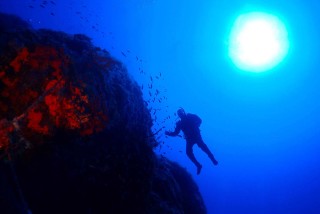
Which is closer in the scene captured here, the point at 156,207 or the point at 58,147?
the point at 58,147

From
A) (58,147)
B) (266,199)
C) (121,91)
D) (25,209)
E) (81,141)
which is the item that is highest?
(266,199)

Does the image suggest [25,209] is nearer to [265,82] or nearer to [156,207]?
[156,207]

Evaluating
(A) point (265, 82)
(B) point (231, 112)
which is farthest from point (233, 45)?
(B) point (231, 112)

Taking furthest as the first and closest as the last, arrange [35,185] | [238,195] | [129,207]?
[238,195]
[129,207]
[35,185]

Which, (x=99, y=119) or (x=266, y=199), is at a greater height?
(x=266, y=199)

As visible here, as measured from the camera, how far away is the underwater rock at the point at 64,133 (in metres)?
4.88

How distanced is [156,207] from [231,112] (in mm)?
142027

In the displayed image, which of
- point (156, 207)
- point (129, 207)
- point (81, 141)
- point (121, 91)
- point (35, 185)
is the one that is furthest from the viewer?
point (156, 207)

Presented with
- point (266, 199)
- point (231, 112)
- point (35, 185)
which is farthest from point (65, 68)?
point (231, 112)

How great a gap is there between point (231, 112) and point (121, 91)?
143 meters

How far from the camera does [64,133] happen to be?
18.3 feet

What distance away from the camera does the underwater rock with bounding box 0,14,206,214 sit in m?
4.88

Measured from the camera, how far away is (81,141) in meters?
5.76

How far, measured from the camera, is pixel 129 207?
660cm
